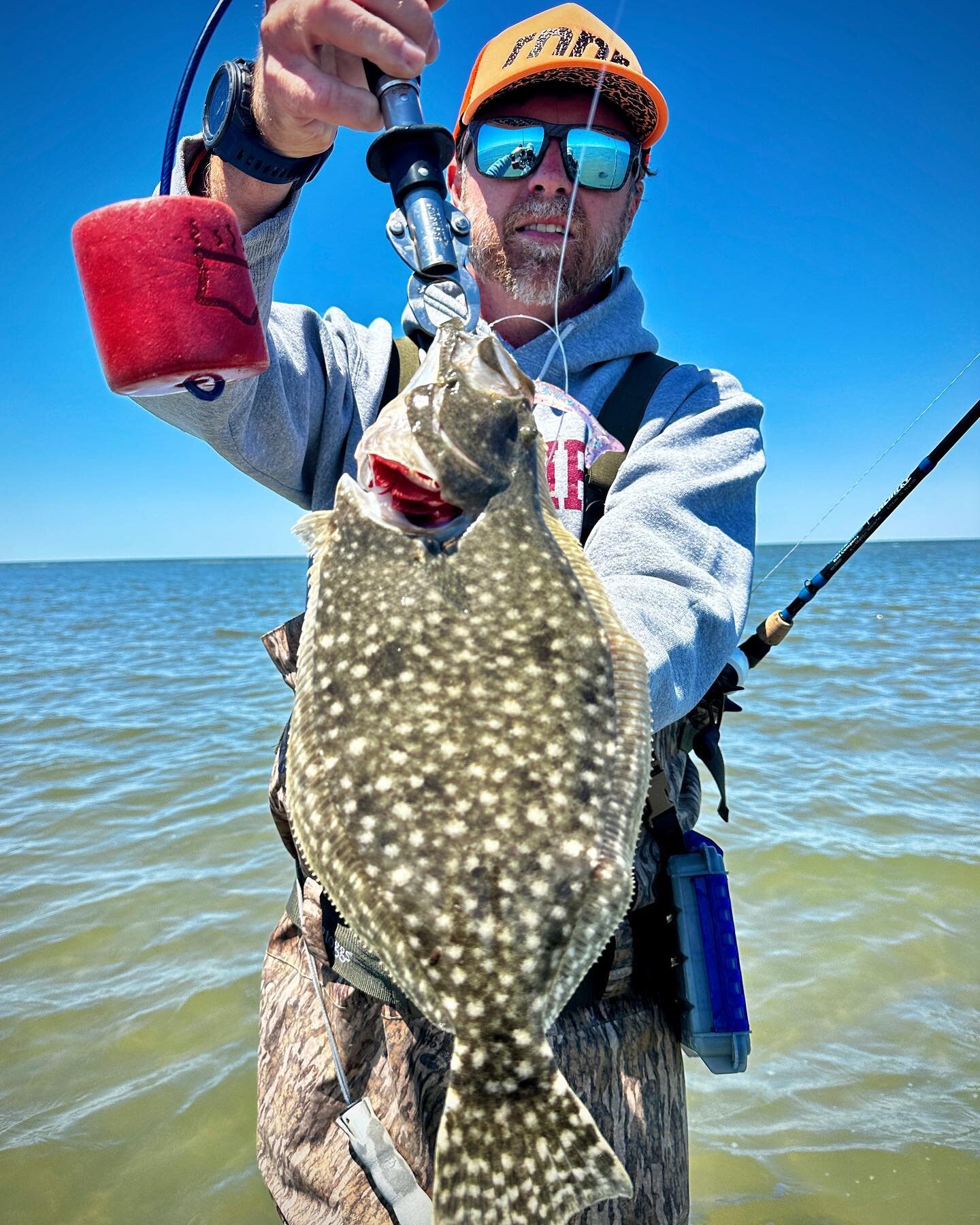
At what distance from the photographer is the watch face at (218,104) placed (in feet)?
6.12

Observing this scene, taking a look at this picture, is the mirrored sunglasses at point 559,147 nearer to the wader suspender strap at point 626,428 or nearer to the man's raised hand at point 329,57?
the wader suspender strap at point 626,428

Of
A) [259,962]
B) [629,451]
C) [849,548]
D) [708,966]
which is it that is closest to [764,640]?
[849,548]

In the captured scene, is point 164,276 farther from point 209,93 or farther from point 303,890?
point 303,890

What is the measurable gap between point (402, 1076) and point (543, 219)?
295cm

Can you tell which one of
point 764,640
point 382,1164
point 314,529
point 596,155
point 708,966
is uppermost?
point 596,155

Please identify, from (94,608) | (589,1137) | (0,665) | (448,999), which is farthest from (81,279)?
(94,608)

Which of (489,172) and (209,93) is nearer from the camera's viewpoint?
(209,93)

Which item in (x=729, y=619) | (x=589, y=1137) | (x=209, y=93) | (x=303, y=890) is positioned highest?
(x=209, y=93)

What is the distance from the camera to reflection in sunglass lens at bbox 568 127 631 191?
284 centimetres

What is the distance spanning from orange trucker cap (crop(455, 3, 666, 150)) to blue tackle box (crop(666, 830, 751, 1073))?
274cm

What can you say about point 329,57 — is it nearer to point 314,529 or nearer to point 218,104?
point 218,104

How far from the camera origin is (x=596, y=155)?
2848 mm

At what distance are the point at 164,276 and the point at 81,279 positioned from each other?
19 centimetres

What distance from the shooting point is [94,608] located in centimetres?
2939
